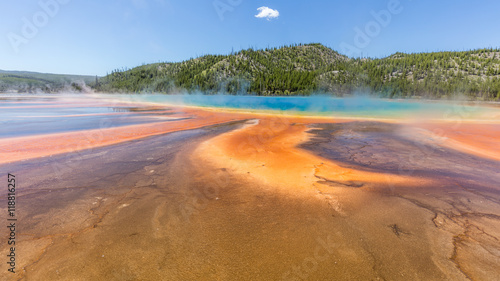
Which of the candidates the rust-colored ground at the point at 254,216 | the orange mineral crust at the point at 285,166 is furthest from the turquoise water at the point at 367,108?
the rust-colored ground at the point at 254,216

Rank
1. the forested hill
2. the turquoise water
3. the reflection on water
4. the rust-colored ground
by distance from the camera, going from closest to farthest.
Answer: the rust-colored ground, the reflection on water, the turquoise water, the forested hill

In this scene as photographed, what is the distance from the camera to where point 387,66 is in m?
143

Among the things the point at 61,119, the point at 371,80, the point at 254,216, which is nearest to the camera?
the point at 254,216

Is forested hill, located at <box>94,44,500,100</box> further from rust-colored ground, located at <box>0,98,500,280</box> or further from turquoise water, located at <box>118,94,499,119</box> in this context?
rust-colored ground, located at <box>0,98,500,280</box>

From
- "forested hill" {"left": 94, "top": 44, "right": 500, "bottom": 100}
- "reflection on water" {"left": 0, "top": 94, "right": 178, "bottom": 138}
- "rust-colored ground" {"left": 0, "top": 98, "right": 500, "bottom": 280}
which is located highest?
"forested hill" {"left": 94, "top": 44, "right": 500, "bottom": 100}

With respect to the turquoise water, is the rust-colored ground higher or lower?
lower

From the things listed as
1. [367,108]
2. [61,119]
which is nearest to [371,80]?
[367,108]

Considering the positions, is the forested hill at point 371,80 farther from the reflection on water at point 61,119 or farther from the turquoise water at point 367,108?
the reflection on water at point 61,119

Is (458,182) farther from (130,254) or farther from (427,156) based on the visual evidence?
(130,254)

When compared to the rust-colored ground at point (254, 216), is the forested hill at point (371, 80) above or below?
above

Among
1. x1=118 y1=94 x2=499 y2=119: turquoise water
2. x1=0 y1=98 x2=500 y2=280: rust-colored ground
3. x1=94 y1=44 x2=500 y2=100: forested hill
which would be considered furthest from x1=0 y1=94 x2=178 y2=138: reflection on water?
x1=94 y1=44 x2=500 y2=100: forested hill

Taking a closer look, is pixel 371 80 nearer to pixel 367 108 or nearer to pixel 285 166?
pixel 367 108

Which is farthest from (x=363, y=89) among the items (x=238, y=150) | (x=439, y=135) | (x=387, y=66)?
(x=238, y=150)

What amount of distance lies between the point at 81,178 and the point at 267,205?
5974 millimetres
